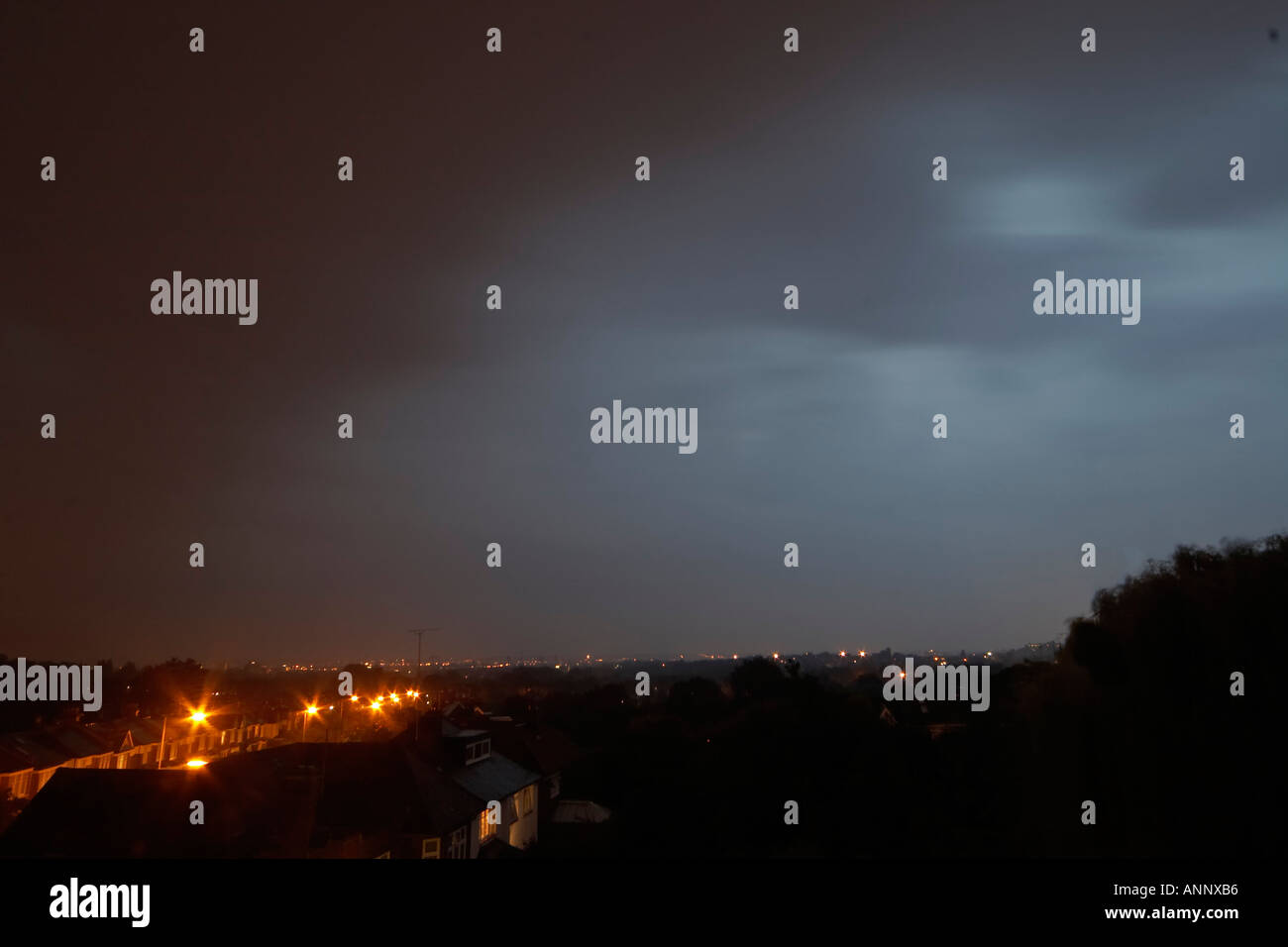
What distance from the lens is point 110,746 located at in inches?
941

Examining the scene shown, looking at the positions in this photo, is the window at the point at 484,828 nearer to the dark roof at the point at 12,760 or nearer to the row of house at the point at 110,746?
the row of house at the point at 110,746

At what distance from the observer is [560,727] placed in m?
37.5

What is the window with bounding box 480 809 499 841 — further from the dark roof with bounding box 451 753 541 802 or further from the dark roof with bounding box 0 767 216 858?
the dark roof with bounding box 0 767 216 858

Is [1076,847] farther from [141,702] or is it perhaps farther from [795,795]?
[141,702]

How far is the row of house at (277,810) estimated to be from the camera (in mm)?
15297

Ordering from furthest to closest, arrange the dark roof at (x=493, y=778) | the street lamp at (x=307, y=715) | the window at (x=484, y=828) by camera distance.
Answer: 1. the street lamp at (x=307, y=715)
2. the dark roof at (x=493, y=778)
3. the window at (x=484, y=828)

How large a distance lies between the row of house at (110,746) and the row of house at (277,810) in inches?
67.9

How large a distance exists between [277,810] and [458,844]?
12.6 feet

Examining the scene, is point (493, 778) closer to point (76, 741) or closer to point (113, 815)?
point (113, 815)

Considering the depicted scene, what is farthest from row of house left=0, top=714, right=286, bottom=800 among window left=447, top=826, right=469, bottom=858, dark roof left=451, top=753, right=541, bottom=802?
window left=447, top=826, right=469, bottom=858

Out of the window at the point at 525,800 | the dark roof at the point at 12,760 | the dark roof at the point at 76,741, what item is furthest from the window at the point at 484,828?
the dark roof at the point at 12,760

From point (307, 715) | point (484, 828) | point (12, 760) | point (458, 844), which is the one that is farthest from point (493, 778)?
point (307, 715)
